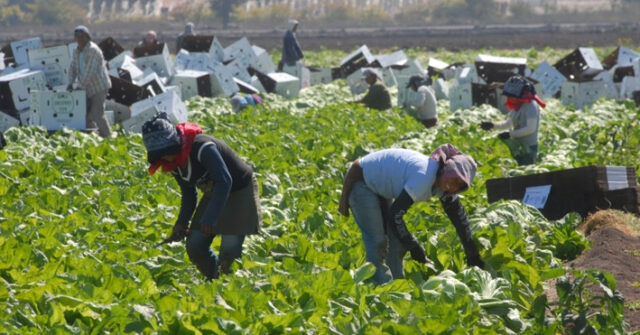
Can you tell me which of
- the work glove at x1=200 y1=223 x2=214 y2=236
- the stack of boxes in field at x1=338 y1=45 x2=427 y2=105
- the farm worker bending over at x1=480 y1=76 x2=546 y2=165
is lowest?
the stack of boxes in field at x1=338 y1=45 x2=427 y2=105

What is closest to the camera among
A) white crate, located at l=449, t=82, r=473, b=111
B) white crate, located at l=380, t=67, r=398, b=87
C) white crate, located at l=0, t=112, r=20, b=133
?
white crate, located at l=0, t=112, r=20, b=133

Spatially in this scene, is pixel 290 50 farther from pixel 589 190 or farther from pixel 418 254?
pixel 418 254

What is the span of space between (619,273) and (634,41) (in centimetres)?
3735

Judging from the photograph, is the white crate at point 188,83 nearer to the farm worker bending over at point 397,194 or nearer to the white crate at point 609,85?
the white crate at point 609,85

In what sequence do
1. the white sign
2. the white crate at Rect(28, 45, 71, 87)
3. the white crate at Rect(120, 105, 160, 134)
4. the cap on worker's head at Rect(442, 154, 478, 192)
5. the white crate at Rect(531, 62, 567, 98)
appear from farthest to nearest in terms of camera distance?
the white crate at Rect(531, 62, 567, 98) → the white crate at Rect(28, 45, 71, 87) → the white crate at Rect(120, 105, 160, 134) → the white sign → the cap on worker's head at Rect(442, 154, 478, 192)

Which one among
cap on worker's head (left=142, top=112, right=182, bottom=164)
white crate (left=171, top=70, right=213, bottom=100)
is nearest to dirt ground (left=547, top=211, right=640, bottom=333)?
cap on worker's head (left=142, top=112, right=182, bottom=164)

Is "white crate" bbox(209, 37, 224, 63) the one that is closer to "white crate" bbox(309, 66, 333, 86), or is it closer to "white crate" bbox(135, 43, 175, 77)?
"white crate" bbox(135, 43, 175, 77)

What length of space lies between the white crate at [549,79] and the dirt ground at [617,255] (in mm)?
12230

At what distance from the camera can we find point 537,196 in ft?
30.0

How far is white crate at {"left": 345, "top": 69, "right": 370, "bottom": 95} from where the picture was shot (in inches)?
850

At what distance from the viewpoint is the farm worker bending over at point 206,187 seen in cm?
571

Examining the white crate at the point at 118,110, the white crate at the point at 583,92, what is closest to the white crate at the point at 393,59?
the white crate at the point at 583,92

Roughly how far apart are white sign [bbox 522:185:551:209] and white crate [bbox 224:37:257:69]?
13.0 metres

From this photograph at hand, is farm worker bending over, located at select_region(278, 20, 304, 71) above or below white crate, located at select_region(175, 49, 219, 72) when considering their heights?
below
